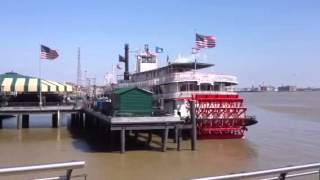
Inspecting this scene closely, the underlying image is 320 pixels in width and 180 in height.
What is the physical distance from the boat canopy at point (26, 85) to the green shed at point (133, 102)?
2425 cm

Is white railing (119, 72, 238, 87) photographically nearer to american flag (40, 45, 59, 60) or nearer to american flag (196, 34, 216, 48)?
american flag (196, 34, 216, 48)

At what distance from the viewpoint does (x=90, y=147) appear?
97.6 ft

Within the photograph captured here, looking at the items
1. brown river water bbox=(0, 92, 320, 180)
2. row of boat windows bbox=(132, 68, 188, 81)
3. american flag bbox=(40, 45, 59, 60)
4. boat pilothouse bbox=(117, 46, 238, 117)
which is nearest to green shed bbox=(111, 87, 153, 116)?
brown river water bbox=(0, 92, 320, 180)

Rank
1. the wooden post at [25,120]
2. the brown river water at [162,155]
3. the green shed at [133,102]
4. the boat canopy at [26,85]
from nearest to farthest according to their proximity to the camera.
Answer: the brown river water at [162,155], the green shed at [133,102], the wooden post at [25,120], the boat canopy at [26,85]

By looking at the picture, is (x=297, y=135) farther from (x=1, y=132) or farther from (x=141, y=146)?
(x=1, y=132)

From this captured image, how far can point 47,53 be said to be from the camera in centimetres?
4722

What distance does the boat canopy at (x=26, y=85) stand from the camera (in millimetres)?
50594

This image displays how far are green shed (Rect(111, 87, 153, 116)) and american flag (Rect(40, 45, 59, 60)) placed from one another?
19821mm

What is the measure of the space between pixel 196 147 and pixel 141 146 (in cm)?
352

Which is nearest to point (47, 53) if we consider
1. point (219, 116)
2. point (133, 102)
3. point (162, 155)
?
point (219, 116)

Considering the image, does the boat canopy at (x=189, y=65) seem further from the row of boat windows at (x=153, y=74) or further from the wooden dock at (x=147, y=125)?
the wooden dock at (x=147, y=125)

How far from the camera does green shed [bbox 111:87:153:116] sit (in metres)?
28.1

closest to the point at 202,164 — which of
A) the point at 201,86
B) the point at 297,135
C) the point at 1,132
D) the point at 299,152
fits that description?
the point at 299,152

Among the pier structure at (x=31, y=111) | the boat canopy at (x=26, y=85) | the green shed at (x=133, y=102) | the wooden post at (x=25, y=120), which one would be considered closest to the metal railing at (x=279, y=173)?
the green shed at (x=133, y=102)
